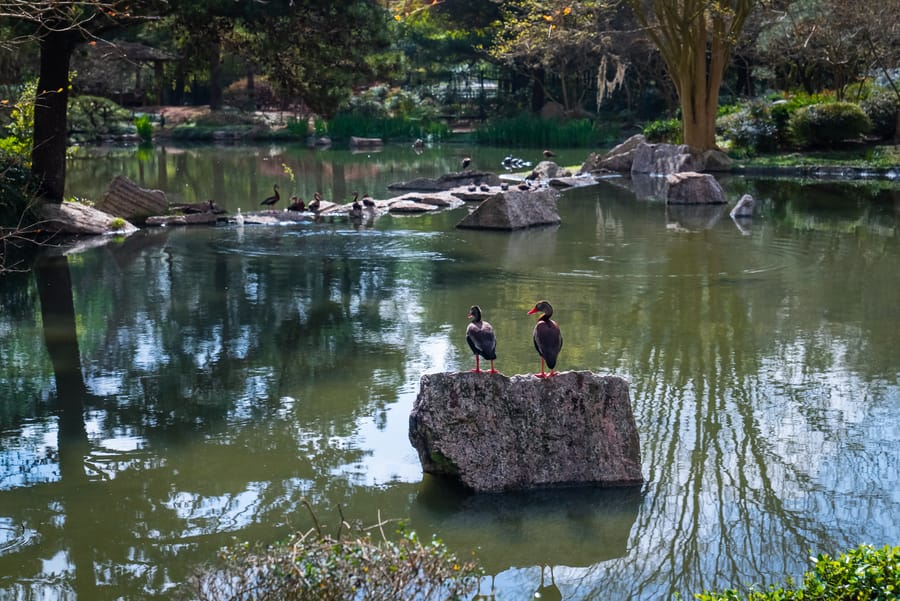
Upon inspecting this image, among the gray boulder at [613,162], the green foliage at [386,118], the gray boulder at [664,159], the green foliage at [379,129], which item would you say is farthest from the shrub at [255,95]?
the gray boulder at [664,159]

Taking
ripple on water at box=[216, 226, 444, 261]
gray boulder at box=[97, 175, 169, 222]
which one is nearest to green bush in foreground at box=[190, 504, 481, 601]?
ripple on water at box=[216, 226, 444, 261]

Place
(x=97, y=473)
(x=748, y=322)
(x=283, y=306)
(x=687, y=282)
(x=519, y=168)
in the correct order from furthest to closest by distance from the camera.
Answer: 1. (x=519, y=168)
2. (x=687, y=282)
3. (x=283, y=306)
4. (x=748, y=322)
5. (x=97, y=473)

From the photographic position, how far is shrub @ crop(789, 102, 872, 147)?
28.3 m

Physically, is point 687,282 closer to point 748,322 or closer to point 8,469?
point 748,322

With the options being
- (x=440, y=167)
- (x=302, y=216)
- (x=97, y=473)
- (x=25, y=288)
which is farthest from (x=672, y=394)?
(x=440, y=167)

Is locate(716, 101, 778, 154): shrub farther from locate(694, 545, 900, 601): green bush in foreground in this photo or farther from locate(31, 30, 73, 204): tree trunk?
locate(694, 545, 900, 601): green bush in foreground

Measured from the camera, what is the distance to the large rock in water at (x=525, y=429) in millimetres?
6766

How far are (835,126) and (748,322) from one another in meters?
19.3

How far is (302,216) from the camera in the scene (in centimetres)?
2030

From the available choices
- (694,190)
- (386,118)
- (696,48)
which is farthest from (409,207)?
(386,118)

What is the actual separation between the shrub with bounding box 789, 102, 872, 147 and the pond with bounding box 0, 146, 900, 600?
1131cm

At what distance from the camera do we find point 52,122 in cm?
1825

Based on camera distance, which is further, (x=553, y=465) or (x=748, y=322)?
(x=748, y=322)

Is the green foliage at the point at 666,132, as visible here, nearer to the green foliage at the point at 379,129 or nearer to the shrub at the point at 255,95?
the green foliage at the point at 379,129
